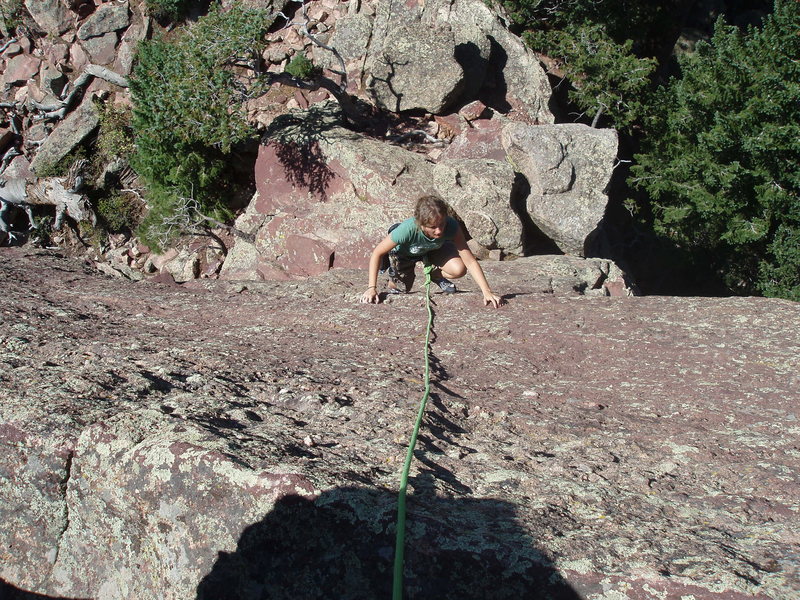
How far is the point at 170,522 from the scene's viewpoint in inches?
96.5

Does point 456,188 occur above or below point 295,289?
above

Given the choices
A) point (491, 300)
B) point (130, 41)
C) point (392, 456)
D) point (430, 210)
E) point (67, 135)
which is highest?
point (130, 41)

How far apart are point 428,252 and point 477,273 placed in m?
0.81

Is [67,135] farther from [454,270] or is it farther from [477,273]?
[477,273]

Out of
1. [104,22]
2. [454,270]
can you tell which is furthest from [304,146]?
[104,22]

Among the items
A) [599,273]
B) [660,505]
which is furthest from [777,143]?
[660,505]

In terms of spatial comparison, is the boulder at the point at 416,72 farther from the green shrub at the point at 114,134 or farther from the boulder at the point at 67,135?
the boulder at the point at 67,135

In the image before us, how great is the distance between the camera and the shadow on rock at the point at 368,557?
6.97 feet

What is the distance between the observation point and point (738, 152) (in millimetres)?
11828

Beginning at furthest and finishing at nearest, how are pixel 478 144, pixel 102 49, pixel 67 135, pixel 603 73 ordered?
pixel 102 49 → pixel 67 135 → pixel 603 73 → pixel 478 144

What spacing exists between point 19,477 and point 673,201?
12730mm

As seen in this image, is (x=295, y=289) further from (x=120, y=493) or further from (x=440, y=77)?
(x=440, y=77)

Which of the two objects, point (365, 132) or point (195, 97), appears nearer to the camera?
point (195, 97)

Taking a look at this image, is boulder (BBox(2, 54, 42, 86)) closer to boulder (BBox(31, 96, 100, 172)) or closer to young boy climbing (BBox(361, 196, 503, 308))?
boulder (BBox(31, 96, 100, 172))
